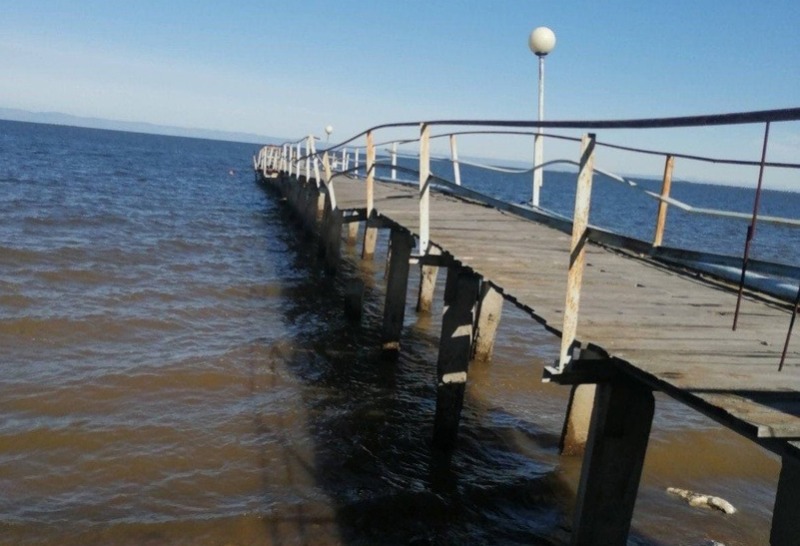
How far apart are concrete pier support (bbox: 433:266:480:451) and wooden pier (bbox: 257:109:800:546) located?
0.04ft

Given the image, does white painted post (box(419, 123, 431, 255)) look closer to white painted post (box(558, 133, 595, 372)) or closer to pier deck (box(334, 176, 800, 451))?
pier deck (box(334, 176, 800, 451))

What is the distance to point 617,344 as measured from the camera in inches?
136

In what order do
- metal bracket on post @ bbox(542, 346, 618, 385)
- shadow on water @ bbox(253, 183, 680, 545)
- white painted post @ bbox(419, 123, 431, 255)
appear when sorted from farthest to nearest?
1. white painted post @ bbox(419, 123, 431, 255)
2. shadow on water @ bbox(253, 183, 680, 545)
3. metal bracket on post @ bbox(542, 346, 618, 385)

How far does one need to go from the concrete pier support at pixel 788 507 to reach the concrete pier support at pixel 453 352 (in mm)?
3488

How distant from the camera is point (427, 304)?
37.7 ft

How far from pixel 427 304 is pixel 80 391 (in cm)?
586

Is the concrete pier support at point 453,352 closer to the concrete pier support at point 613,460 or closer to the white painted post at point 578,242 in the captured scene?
the white painted post at point 578,242

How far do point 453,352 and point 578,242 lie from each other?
113 inches

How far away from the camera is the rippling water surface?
16.8 feet

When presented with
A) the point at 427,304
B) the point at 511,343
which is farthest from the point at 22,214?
the point at 511,343

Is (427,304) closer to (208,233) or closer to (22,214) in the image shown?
(208,233)

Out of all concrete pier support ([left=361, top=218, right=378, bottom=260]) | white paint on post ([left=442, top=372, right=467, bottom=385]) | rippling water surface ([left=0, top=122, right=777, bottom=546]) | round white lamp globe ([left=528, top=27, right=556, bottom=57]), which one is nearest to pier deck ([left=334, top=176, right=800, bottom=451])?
white paint on post ([left=442, top=372, right=467, bottom=385])

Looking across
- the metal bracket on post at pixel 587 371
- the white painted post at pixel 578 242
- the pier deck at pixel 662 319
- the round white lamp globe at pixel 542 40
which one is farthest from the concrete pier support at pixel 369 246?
the metal bracket on post at pixel 587 371

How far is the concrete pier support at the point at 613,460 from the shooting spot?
130 inches
